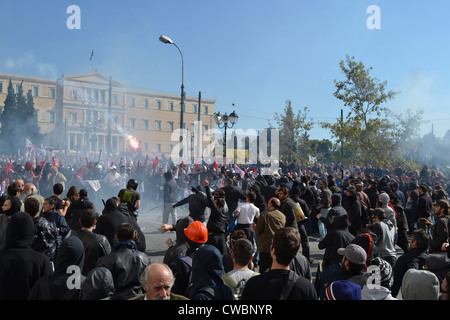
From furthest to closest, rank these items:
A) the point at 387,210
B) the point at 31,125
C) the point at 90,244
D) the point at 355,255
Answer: the point at 31,125 < the point at 387,210 < the point at 90,244 < the point at 355,255

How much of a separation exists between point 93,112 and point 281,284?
86688 millimetres

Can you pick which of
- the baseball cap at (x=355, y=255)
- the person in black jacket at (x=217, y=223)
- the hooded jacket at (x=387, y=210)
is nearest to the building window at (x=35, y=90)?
the person in black jacket at (x=217, y=223)

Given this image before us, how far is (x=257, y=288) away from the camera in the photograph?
10.2 ft

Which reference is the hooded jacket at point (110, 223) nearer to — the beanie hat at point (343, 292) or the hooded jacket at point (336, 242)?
the hooded jacket at point (336, 242)

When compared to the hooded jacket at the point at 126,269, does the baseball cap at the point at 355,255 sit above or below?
above

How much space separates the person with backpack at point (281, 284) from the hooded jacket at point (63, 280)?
1645 mm

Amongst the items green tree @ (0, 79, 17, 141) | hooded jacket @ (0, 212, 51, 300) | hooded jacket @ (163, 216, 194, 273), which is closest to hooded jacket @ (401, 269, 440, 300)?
hooded jacket @ (163, 216, 194, 273)

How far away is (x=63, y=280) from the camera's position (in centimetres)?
372

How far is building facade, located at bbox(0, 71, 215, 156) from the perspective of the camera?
267ft

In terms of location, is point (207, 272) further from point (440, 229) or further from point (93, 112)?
point (93, 112)

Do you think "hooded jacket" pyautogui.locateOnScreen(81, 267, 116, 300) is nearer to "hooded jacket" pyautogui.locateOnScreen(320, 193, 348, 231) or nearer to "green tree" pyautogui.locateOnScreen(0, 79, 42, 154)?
"hooded jacket" pyautogui.locateOnScreen(320, 193, 348, 231)

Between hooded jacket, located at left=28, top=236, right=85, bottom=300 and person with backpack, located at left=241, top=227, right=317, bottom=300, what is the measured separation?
64.8 inches

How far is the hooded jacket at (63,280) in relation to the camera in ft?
12.0

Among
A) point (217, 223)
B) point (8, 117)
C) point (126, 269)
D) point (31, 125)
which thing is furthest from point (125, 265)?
point (31, 125)
